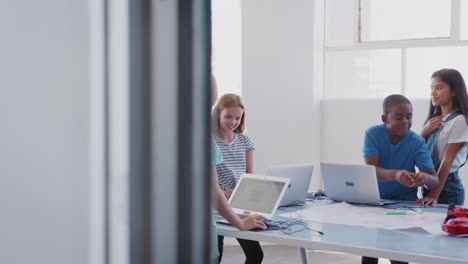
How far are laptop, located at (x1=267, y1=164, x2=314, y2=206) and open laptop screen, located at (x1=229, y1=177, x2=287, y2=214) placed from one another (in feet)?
0.56

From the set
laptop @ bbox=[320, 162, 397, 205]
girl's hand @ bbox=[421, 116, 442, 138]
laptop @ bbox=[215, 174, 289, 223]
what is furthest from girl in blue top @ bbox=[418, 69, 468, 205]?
laptop @ bbox=[215, 174, 289, 223]

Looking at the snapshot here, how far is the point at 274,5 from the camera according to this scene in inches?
185

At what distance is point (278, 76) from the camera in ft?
15.6

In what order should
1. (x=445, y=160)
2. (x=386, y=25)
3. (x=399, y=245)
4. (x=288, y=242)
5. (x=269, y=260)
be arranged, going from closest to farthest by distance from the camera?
(x=399, y=245)
(x=288, y=242)
(x=445, y=160)
(x=269, y=260)
(x=386, y=25)

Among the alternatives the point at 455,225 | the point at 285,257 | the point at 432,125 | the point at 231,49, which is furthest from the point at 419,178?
the point at 231,49

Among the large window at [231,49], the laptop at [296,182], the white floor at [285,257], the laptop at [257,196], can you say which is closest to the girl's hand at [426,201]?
the laptop at [296,182]

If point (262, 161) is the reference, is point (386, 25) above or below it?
above

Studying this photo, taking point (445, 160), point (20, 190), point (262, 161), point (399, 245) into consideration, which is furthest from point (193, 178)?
point (262, 161)

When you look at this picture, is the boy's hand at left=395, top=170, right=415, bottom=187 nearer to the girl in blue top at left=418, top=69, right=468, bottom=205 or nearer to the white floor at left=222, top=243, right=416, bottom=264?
the girl in blue top at left=418, top=69, right=468, bottom=205

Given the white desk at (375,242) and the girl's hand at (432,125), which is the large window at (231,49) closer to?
the girl's hand at (432,125)

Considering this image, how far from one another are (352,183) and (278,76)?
6.74 ft

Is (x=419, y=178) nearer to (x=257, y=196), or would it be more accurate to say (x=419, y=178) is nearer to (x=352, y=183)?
(x=352, y=183)

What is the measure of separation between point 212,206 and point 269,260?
373 cm

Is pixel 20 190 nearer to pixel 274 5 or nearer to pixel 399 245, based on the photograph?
pixel 399 245
